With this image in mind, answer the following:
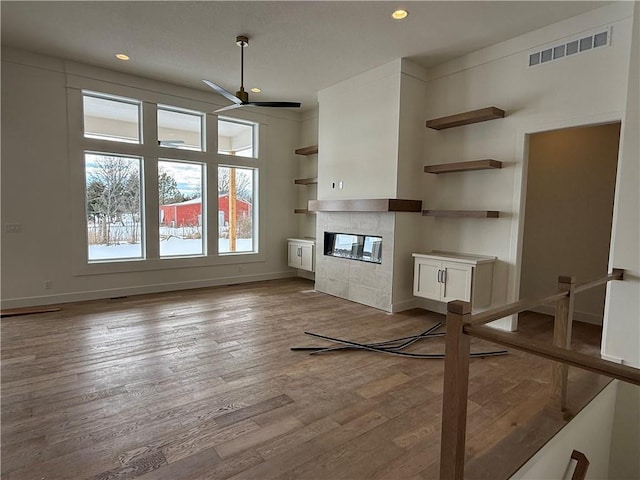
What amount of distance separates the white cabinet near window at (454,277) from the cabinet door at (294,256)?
9.67 feet

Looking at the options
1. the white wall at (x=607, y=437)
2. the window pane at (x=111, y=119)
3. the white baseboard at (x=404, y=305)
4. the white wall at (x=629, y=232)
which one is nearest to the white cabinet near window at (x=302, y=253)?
the white baseboard at (x=404, y=305)

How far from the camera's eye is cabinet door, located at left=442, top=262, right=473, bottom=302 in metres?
4.33

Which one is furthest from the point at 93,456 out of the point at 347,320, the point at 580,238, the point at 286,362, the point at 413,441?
the point at 580,238

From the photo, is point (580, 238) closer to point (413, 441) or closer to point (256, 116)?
point (413, 441)

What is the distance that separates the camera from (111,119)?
5.75m

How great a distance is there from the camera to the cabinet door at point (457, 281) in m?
4.33

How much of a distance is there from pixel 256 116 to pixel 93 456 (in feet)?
20.7

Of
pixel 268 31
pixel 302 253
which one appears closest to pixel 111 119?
pixel 268 31

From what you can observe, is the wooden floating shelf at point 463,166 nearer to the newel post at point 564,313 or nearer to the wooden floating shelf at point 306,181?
the newel post at point 564,313

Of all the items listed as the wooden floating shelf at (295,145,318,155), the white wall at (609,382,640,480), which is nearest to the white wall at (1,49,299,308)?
the wooden floating shelf at (295,145,318,155)

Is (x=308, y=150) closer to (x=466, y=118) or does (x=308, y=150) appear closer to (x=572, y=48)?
(x=466, y=118)

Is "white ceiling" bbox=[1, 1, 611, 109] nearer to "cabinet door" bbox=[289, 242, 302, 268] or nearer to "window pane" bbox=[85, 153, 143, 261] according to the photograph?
"window pane" bbox=[85, 153, 143, 261]

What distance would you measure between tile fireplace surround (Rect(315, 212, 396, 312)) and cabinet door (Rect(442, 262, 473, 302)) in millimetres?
782

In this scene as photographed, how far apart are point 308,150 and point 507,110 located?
3752mm
